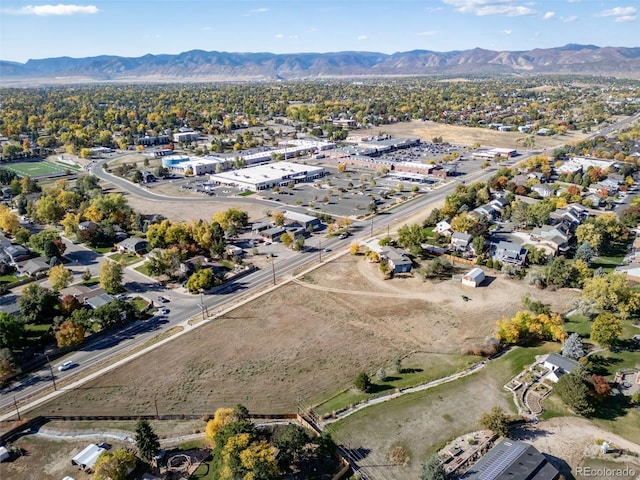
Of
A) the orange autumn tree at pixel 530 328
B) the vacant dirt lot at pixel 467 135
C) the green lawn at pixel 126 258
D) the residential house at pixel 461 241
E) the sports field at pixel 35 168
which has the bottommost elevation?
the orange autumn tree at pixel 530 328

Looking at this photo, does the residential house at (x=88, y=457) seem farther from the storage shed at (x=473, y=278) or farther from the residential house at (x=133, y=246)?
the storage shed at (x=473, y=278)

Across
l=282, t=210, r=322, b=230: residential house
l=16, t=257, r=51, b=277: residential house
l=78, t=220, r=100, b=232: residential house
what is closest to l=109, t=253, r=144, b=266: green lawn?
→ l=78, t=220, r=100, b=232: residential house

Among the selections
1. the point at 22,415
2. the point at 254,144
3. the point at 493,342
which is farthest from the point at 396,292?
the point at 254,144

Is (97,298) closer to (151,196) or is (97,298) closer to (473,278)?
(473,278)

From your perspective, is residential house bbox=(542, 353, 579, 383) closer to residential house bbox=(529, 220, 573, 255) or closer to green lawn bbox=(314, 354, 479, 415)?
green lawn bbox=(314, 354, 479, 415)

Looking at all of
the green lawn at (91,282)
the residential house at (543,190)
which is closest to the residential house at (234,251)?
the green lawn at (91,282)

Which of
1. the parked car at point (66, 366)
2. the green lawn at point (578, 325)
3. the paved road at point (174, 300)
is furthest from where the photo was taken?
the green lawn at point (578, 325)
